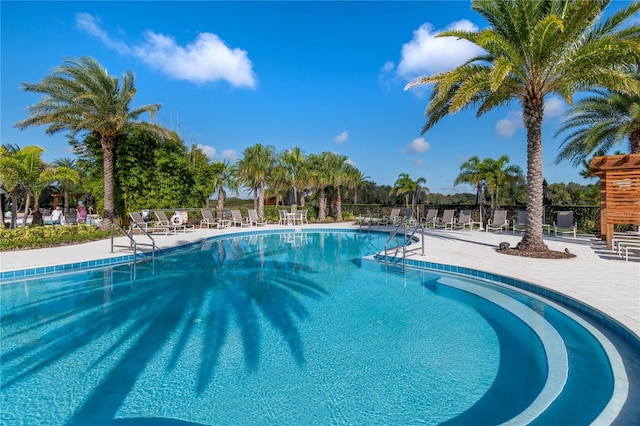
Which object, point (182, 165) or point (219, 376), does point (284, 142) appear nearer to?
point (182, 165)

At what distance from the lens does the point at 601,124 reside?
12.5 m

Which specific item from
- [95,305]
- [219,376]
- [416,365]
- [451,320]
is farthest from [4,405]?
[451,320]

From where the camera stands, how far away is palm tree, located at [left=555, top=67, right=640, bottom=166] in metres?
11.5

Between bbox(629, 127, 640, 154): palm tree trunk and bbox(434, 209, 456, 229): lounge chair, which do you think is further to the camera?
bbox(434, 209, 456, 229): lounge chair

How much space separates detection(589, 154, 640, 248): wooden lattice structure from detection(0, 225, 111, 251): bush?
17.3 m

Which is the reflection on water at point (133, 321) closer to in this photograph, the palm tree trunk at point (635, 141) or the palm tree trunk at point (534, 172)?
the palm tree trunk at point (534, 172)

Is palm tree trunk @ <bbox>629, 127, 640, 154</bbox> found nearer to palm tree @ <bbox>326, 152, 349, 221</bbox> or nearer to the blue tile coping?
the blue tile coping

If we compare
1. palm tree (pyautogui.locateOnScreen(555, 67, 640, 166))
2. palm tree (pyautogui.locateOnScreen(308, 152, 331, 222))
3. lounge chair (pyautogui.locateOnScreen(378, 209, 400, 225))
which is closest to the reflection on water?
palm tree (pyautogui.locateOnScreen(555, 67, 640, 166))

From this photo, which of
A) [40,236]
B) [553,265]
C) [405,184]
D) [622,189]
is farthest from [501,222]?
[40,236]

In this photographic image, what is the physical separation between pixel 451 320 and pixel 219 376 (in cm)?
340

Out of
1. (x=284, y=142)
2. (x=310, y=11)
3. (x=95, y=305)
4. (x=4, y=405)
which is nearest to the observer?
(x=4, y=405)

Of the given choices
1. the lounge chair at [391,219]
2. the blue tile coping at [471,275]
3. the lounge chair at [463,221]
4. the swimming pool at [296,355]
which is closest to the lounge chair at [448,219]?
the lounge chair at [463,221]

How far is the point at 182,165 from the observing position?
62.8ft

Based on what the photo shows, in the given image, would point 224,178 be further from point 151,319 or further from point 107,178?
point 151,319
